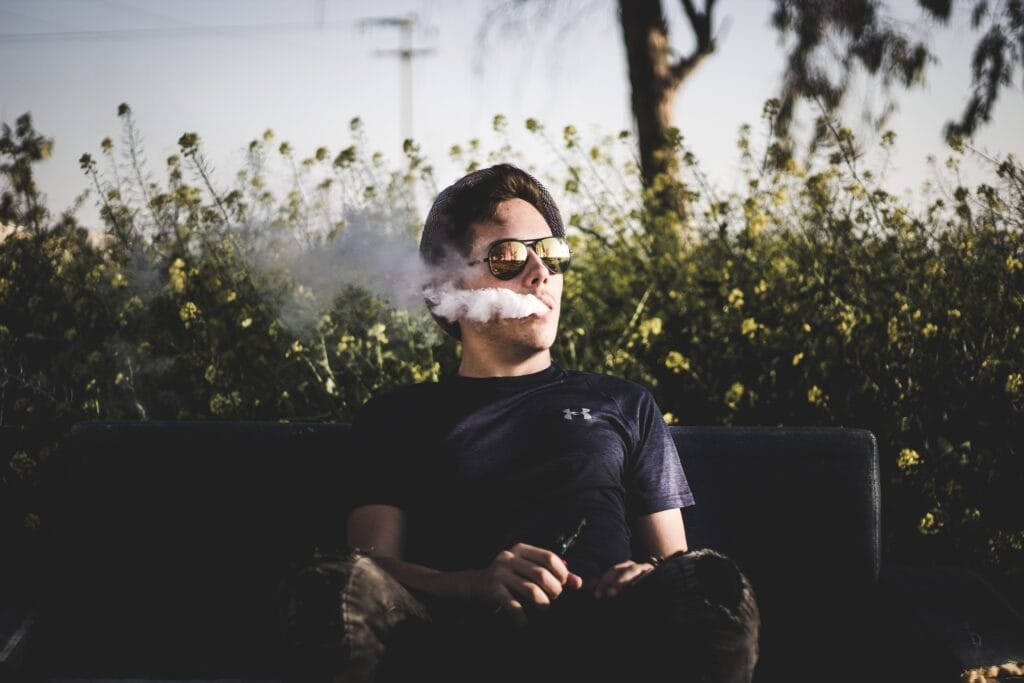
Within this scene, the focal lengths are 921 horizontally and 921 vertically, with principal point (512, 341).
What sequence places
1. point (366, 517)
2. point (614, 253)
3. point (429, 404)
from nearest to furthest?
point (366, 517) → point (429, 404) → point (614, 253)

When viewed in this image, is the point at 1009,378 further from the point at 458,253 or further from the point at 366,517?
the point at 366,517

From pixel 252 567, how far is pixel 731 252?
2.41m

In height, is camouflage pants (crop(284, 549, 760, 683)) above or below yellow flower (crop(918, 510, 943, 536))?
above

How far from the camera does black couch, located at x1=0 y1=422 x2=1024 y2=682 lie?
2.30m

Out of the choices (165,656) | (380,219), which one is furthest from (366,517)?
(380,219)

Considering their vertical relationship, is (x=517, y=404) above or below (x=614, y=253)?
below

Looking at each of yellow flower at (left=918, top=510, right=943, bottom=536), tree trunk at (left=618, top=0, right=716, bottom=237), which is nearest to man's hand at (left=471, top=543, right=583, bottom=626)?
yellow flower at (left=918, top=510, right=943, bottom=536)

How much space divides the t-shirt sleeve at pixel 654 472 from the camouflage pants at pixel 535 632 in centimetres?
43

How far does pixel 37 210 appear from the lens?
3.82 metres

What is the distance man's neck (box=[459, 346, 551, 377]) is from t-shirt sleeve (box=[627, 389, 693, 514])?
0.92 ft

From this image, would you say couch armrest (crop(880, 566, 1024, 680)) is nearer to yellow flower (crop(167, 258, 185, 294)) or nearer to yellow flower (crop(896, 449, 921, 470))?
yellow flower (crop(896, 449, 921, 470))

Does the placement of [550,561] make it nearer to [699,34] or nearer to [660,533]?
[660,533]

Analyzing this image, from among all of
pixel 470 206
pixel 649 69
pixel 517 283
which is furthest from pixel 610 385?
pixel 649 69

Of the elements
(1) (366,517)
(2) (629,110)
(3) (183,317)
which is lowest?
(1) (366,517)
